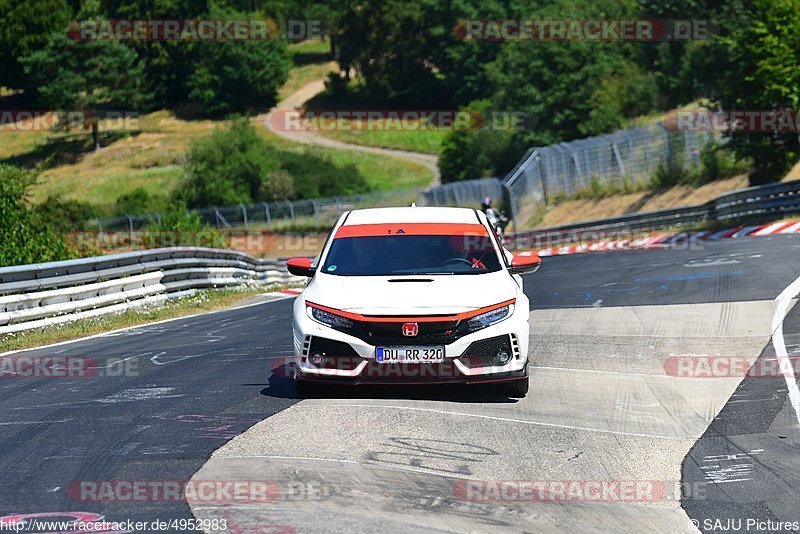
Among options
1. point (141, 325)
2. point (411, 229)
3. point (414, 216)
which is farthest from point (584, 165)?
point (411, 229)

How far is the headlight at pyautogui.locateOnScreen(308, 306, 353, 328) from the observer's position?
972cm

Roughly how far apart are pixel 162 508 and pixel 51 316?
38.2 feet

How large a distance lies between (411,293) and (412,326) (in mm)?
375

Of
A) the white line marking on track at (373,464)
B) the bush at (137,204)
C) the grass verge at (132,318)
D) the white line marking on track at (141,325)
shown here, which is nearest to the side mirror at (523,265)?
the white line marking on track at (373,464)

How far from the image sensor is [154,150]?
100750 mm

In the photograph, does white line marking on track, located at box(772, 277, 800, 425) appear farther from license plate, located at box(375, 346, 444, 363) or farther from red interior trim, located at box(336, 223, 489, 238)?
red interior trim, located at box(336, 223, 489, 238)

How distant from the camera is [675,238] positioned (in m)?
33.8

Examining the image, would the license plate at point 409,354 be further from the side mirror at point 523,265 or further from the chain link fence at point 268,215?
the chain link fence at point 268,215

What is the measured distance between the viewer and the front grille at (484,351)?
9625 millimetres

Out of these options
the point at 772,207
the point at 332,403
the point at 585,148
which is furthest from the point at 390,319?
the point at 585,148

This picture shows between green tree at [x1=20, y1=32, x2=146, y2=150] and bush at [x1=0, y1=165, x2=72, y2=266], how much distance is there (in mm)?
81963

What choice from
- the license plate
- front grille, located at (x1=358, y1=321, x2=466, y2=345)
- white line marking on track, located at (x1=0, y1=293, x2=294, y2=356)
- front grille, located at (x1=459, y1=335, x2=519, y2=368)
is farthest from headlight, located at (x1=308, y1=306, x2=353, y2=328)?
white line marking on track, located at (x1=0, y1=293, x2=294, y2=356)

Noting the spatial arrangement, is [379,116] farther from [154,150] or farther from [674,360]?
[674,360]

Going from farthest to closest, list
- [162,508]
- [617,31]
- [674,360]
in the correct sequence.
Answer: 1. [617,31]
2. [674,360]
3. [162,508]
